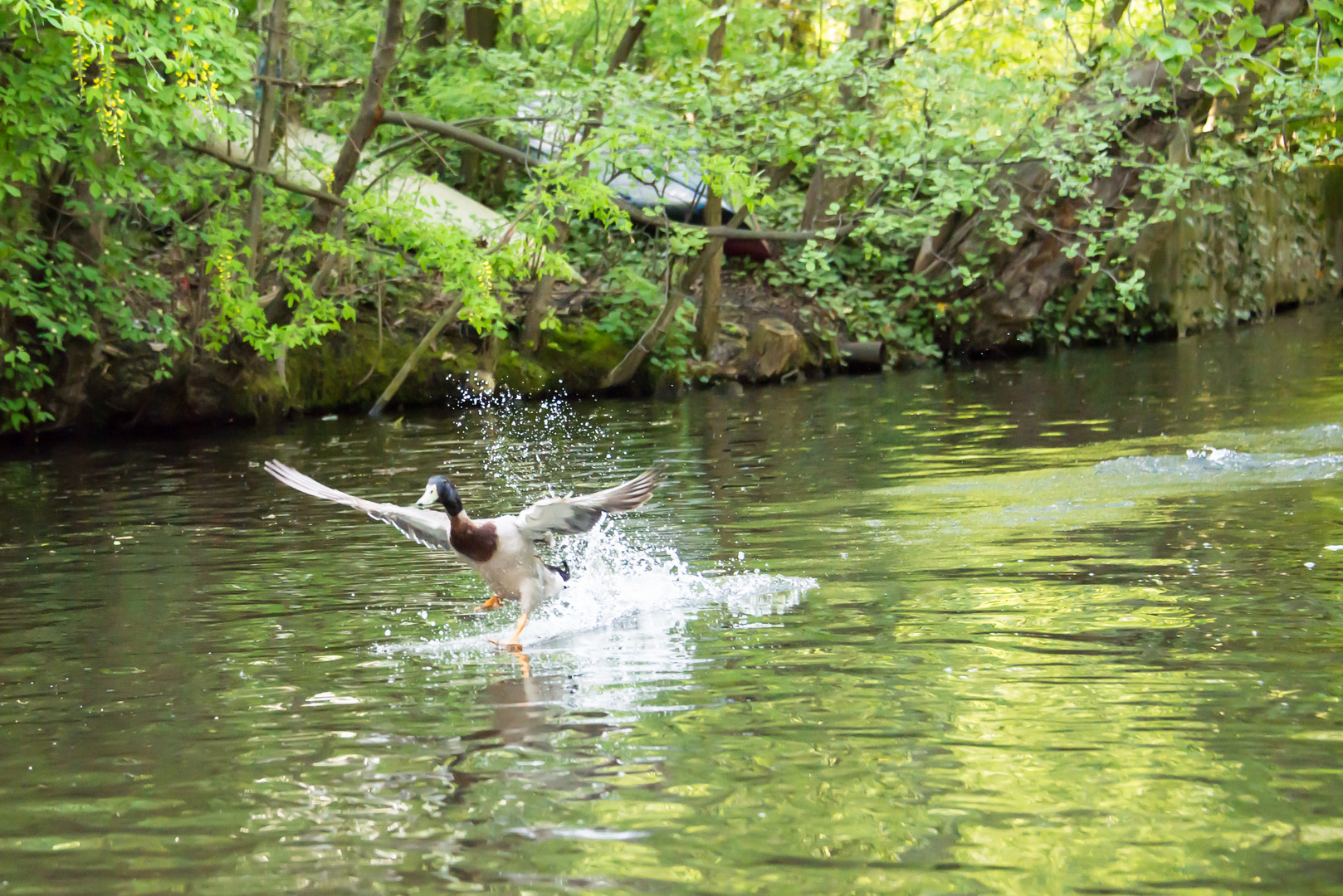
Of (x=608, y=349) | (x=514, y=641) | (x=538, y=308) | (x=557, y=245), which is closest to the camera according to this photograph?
(x=514, y=641)

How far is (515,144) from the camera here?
23812 millimetres

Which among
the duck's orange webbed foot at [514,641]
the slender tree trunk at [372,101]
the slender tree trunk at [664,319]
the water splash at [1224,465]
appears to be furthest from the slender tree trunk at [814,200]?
Answer: the duck's orange webbed foot at [514,641]

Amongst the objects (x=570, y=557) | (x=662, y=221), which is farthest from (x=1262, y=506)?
(x=662, y=221)

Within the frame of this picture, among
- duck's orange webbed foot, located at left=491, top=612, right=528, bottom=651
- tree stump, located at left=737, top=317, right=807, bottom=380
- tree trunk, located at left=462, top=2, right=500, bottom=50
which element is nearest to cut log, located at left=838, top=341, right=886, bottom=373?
tree stump, located at left=737, top=317, right=807, bottom=380

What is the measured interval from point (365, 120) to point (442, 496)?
37.6ft

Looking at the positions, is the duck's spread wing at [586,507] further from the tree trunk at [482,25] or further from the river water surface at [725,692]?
the tree trunk at [482,25]

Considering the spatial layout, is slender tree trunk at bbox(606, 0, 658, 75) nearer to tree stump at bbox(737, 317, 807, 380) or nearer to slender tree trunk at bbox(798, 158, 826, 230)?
slender tree trunk at bbox(798, 158, 826, 230)

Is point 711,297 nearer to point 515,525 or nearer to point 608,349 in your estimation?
point 608,349

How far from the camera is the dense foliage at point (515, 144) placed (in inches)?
597

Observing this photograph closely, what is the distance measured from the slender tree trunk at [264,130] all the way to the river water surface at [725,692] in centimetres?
632

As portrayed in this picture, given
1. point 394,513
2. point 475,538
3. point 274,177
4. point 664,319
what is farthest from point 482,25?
point 475,538

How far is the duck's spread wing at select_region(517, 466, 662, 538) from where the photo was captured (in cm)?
786

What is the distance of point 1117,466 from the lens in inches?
492

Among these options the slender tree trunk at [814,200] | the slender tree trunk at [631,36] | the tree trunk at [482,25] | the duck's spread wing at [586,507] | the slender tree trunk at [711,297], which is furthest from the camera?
the tree trunk at [482,25]
